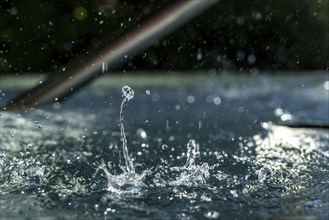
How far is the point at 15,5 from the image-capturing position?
29.3 ft

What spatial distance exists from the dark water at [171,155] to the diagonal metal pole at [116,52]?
365 mm

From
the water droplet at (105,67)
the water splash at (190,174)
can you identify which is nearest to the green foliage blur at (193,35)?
the water droplet at (105,67)

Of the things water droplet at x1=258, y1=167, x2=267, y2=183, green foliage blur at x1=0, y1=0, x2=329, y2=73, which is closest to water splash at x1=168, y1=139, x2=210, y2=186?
water droplet at x1=258, y1=167, x2=267, y2=183

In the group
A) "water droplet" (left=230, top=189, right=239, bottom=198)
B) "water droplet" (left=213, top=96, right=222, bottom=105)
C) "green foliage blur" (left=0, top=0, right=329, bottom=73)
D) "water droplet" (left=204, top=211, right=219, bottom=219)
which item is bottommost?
"water droplet" (left=204, top=211, right=219, bottom=219)

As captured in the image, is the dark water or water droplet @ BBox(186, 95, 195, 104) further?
water droplet @ BBox(186, 95, 195, 104)

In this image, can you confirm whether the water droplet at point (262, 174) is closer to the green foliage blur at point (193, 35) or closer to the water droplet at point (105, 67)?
the water droplet at point (105, 67)

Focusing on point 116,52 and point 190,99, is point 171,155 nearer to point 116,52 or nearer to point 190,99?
point 116,52

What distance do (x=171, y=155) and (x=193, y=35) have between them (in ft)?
17.5

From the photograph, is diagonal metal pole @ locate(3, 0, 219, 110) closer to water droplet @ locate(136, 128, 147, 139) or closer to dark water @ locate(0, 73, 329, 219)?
dark water @ locate(0, 73, 329, 219)

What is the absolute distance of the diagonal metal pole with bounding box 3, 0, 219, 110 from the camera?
3.98 m

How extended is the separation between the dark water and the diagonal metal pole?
36 cm

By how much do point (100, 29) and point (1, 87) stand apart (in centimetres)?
222

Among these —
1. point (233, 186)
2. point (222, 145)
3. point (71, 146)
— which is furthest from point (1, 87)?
point (233, 186)

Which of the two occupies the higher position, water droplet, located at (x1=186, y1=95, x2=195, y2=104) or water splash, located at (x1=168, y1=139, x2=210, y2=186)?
water droplet, located at (x1=186, y1=95, x2=195, y2=104)
